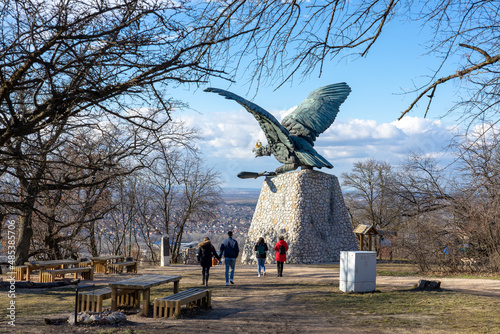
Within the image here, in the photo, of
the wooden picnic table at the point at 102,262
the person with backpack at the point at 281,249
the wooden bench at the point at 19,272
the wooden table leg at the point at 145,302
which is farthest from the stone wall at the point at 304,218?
the wooden table leg at the point at 145,302

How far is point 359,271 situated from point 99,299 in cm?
611

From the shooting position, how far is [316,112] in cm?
2558

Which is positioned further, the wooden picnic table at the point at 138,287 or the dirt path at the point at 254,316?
the wooden picnic table at the point at 138,287

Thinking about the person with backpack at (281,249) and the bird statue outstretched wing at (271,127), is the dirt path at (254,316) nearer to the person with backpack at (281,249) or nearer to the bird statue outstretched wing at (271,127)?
the person with backpack at (281,249)

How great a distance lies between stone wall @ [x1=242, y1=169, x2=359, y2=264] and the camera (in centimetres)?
2375

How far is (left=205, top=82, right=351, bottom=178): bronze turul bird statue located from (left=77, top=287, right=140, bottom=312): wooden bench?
1616cm

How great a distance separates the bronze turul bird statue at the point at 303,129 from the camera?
2442cm

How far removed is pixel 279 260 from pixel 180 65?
36.9 ft

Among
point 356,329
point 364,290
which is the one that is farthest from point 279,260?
point 356,329

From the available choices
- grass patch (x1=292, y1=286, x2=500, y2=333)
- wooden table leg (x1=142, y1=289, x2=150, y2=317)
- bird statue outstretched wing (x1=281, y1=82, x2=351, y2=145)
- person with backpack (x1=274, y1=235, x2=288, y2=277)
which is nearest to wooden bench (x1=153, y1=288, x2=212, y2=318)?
wooden table leg (x1=142, y1=289, x2=150, y2=317)

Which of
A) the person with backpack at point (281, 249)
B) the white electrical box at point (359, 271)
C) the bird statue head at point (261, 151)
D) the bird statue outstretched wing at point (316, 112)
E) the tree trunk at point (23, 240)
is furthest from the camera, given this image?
the bird statue head at point (261, 151)

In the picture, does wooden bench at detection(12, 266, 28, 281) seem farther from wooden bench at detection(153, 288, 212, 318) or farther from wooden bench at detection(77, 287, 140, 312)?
wooden bench at detection(153, 288, 212, 318)

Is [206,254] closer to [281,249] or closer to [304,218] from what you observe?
[281,249]

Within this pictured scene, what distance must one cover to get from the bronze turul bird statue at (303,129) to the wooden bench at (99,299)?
16162 millimetres
